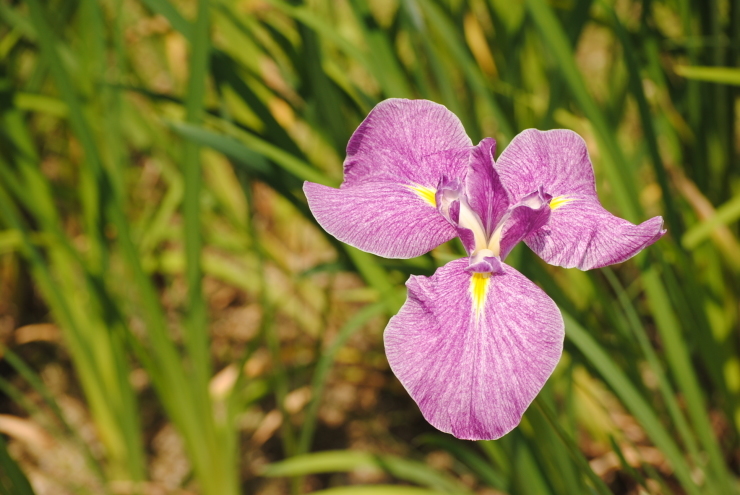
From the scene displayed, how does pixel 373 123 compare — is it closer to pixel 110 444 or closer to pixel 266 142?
pixel 266 142

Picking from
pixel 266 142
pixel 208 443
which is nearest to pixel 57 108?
pixel 266 142

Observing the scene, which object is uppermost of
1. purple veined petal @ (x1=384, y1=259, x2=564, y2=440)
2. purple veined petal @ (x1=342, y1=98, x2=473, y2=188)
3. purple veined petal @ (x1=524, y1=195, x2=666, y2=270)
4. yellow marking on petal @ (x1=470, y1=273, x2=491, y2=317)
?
purple veined petal @ (x1=342, y1=98, x2=473, y2=188)

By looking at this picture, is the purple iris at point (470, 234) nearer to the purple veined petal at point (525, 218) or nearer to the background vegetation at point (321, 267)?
the purple veined petal at point (525, 218)

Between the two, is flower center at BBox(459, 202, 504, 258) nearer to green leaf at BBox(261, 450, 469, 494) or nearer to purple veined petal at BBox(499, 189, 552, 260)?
purple veined petal at BBox(499, 189, 552, 260)

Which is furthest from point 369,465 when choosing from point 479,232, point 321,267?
point 479,232

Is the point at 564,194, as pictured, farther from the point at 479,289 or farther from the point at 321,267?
the point at 321,267

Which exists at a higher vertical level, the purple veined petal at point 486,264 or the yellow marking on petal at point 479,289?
the purple veined petal at point 486,264

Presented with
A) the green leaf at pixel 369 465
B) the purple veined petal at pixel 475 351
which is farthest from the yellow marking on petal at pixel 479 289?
the green leaf at pixel 369 465

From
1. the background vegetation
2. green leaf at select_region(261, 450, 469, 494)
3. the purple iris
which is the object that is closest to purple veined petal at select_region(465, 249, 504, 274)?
the purple iris

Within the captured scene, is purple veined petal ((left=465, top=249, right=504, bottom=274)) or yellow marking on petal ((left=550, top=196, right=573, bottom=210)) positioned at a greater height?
yellow marking on petal ((left=550, top=196, right=573, bottom=210))
